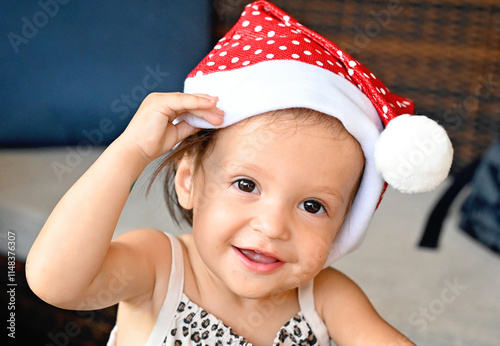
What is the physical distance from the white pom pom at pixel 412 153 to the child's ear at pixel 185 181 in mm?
266

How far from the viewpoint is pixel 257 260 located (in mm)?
758

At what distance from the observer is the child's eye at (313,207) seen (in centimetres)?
77

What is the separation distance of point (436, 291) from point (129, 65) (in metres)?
1.19

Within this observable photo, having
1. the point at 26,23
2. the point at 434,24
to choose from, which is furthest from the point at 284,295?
the point at 434,24

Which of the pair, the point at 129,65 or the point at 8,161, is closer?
the point at 8,161

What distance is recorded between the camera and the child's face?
0.73m

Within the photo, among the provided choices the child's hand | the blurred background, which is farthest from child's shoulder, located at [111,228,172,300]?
the blurred background

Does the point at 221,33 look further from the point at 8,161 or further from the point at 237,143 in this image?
the point at 237,143

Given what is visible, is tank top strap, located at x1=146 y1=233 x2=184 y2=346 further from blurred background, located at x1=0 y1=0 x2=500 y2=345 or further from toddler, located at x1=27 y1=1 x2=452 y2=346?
blurred background, located at x1=0 y1=0 x2=500 y2=345

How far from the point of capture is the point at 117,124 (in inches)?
78.0

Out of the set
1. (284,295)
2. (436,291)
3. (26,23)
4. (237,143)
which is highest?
(237,143)

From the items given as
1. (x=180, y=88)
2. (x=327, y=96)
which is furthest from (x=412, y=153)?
(x=180, y=88)

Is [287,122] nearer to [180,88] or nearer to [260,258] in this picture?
[260,258]

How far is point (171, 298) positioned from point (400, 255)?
35.0 inches
